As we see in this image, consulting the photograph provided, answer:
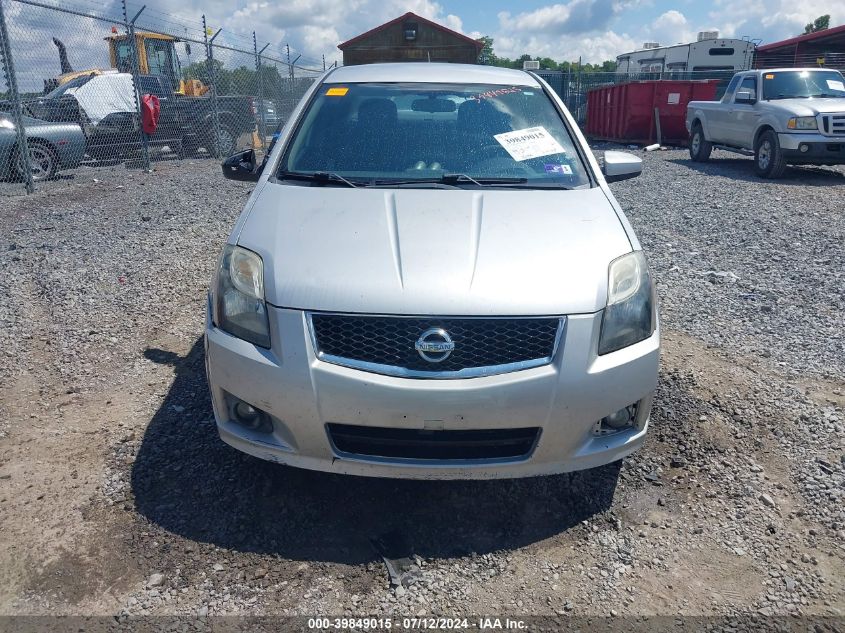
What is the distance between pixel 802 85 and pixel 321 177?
11.8m

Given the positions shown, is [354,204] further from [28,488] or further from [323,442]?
[28,488]

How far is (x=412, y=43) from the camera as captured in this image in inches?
888

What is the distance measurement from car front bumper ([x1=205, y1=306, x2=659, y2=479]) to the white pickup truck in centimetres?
1037

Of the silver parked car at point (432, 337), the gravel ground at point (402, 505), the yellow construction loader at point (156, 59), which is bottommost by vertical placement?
the gravel ground at point (402, 505)

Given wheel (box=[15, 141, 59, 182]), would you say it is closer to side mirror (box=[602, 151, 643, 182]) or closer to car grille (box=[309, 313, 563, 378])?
side mirror (box=[602, 151, 643, 182])

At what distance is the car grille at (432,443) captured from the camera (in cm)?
246

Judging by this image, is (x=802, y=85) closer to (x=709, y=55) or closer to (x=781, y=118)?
(x=781, y=118)

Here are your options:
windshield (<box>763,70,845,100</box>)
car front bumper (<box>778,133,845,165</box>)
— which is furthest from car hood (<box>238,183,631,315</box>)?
windshield (<box>763,70,845,100</box>)

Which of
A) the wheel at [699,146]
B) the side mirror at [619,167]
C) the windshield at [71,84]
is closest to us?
the side mirror at [619,167]

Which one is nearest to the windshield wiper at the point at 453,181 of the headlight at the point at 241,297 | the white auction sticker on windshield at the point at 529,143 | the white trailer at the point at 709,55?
the white auction sticker on windshield at the point at 529,143

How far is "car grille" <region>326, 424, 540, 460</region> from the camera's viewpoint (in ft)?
8.07

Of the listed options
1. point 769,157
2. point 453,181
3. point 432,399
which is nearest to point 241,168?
point 453,181

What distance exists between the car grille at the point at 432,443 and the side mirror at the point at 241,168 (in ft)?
6.78

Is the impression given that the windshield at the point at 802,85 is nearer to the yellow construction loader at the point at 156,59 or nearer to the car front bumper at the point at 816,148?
the car front bumper at the point at 816,148
